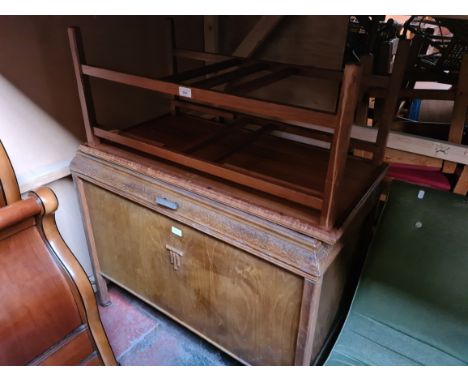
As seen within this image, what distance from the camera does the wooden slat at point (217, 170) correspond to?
2.91 feet

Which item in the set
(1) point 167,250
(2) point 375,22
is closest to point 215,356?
(1) point 167,250

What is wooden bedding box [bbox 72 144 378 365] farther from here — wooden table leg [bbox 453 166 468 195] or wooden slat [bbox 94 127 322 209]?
wooden table leg [bbox 453 166 468 195]

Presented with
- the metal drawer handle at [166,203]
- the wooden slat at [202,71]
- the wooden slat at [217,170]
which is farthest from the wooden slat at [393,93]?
the metal drawer handle at [166,203]

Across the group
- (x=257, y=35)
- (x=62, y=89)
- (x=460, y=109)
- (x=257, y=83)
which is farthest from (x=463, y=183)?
(x=62, y=89)

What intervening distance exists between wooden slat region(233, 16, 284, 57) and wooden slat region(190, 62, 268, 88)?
0.88 feet

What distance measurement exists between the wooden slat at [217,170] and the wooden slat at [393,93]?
37cm

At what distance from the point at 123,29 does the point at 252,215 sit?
34.5 inches

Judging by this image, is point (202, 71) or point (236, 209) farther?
point (202, 71)

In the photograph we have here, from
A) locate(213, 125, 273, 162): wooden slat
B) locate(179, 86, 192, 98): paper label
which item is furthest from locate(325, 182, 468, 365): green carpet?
locate(179, 86, 192, 98): paper label

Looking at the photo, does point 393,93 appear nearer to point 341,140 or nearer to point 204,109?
point 341,140

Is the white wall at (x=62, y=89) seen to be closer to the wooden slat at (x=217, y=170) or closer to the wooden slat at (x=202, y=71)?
the wooden slat at (x=217, y=170)

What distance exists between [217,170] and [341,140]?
0.34 m

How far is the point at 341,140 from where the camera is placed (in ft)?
2.50
